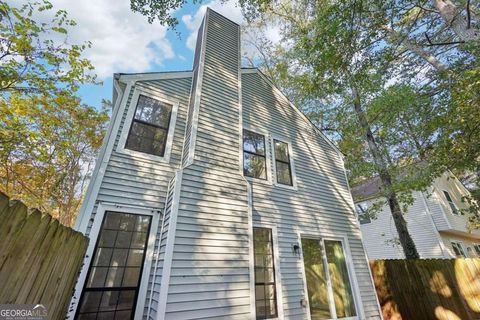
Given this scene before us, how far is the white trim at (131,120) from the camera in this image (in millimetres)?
4562

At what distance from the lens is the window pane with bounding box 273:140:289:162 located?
669cm

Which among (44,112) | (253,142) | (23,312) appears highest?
(44,112)

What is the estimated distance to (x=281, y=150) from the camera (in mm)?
6848

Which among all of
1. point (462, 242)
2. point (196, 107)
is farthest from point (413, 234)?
point (196, 107)

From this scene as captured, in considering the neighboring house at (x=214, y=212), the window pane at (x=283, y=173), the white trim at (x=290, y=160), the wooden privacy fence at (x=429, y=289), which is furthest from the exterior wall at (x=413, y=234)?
the window pane at (x=283, y=173)

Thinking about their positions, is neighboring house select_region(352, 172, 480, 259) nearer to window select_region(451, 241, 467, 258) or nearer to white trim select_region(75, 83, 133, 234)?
window select_region(451, 241, 467, 258)

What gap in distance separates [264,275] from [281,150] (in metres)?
3.61

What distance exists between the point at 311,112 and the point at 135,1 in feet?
30.1

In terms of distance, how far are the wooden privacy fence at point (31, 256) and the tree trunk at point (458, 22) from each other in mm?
9644

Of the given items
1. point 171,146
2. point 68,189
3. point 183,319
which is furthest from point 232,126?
point 68,189

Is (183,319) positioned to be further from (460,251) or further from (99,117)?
(460,251)

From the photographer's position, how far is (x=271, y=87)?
7.85 metres

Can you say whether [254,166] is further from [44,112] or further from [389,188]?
[44,112]

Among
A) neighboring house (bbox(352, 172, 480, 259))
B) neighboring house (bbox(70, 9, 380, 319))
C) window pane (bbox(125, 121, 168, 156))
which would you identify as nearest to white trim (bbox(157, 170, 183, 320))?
neighboring house (bbox(70, 9, 380, 319))
